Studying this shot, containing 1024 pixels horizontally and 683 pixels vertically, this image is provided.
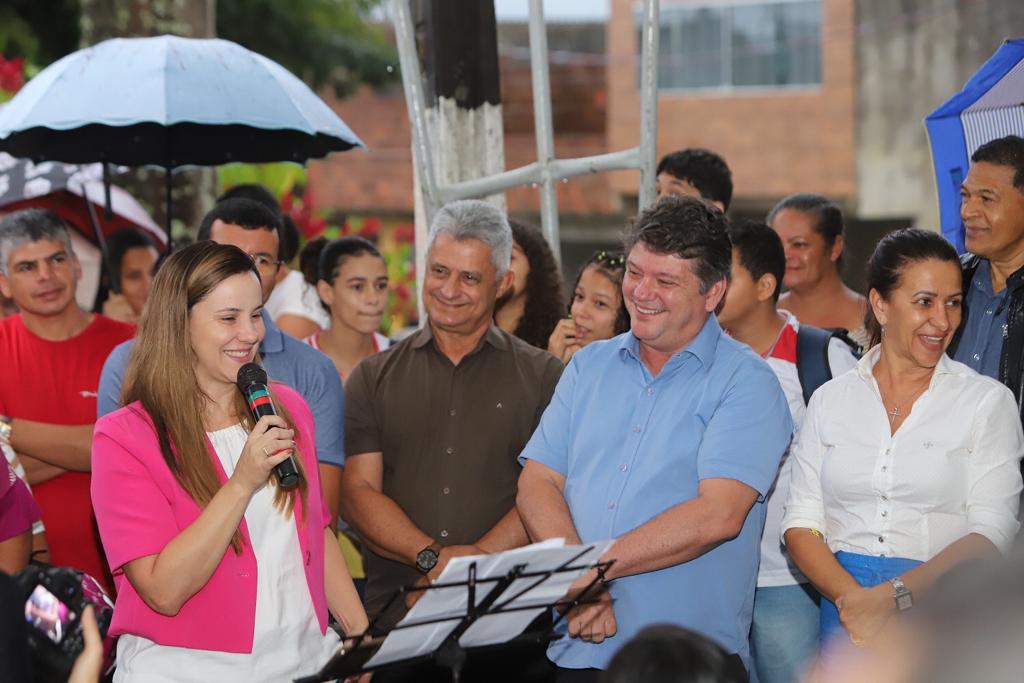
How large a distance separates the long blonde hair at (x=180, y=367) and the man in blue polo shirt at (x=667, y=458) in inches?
35.5

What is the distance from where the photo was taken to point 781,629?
4945 millimetres

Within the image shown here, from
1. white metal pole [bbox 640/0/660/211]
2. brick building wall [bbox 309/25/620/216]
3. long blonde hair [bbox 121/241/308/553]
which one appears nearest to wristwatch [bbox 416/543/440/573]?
long blonde hair [bbox 121/241/308/553]

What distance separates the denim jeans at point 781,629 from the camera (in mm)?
4883

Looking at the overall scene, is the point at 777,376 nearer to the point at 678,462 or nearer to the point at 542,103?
the point at 678,462

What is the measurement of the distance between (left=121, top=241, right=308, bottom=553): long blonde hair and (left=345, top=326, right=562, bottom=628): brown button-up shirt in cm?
110

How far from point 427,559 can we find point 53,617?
6.09 ft

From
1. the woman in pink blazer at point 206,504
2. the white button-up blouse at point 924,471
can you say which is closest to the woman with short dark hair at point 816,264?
the white button-up blouse at point 924,471

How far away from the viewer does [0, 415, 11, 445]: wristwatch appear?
5305mm

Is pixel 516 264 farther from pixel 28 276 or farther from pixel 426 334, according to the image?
pixel 28 276

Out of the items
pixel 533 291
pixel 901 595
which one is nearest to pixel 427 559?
pixel 901 595

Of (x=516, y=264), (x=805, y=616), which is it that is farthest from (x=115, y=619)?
(x=516, y=264)

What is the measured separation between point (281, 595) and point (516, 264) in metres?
2.67

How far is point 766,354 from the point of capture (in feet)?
17.1

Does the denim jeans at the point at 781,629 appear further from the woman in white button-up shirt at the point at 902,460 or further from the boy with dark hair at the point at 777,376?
the woman in white button-up shirt at the point at 902,460
